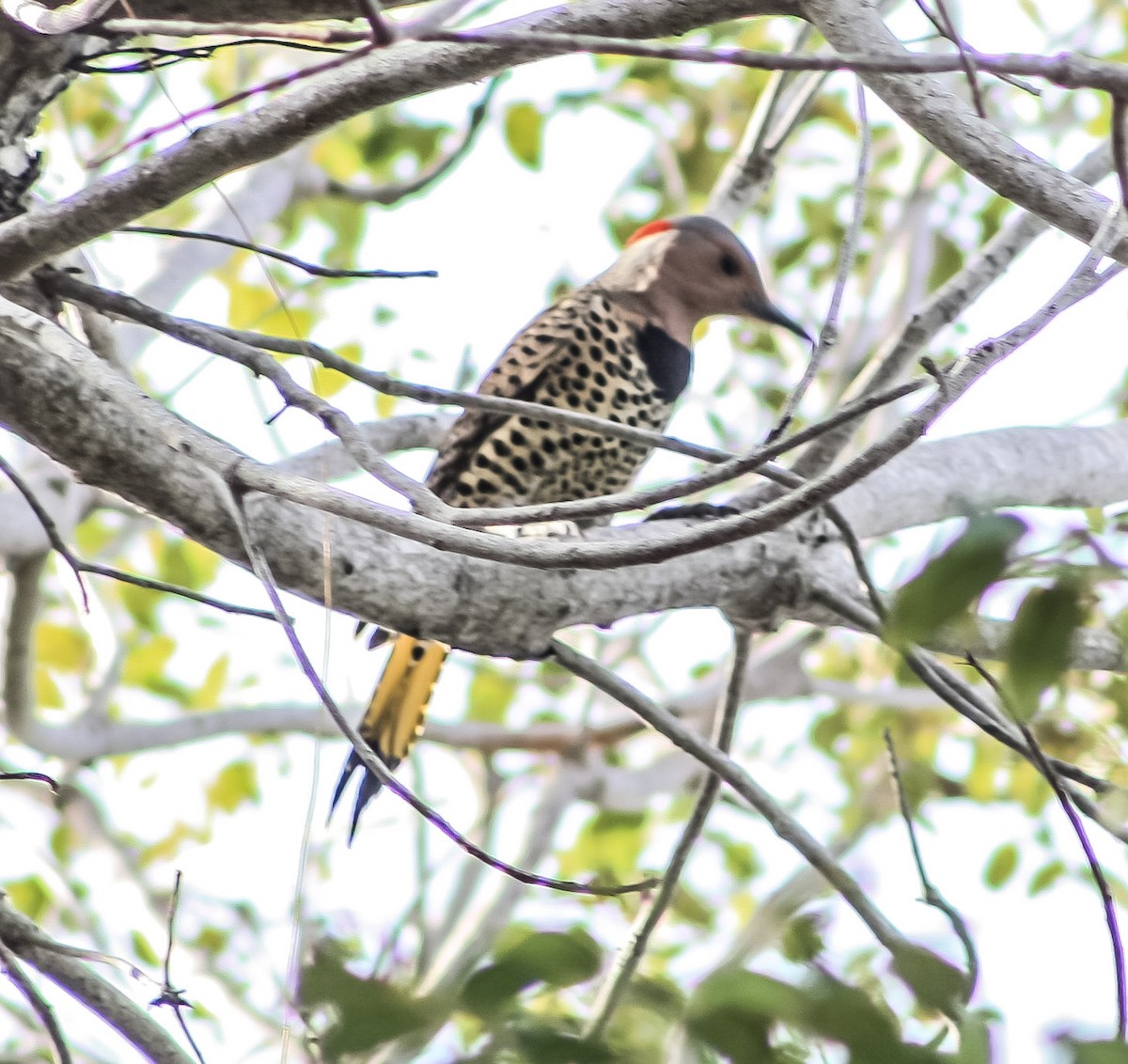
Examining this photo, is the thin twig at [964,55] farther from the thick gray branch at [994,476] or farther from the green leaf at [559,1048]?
the thick gray branch at [994,476]

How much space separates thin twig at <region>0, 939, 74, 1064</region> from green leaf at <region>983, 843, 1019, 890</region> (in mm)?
4014

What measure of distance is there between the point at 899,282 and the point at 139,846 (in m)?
4.23

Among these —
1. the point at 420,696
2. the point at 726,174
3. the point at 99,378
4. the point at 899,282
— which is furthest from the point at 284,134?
the point at 899,282

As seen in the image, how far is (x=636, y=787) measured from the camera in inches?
211

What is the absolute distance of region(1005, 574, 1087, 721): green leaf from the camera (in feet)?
3.36

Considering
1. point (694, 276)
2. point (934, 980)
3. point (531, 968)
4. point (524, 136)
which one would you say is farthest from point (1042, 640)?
point (524, 136)

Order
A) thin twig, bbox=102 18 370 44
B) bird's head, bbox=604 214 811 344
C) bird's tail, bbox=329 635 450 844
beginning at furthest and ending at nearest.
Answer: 1. bird's head, bbox=604 214 811 344
2. bird's tail, bbox=329 635 450 844
3. thin twig, bbox=102 18 370 44

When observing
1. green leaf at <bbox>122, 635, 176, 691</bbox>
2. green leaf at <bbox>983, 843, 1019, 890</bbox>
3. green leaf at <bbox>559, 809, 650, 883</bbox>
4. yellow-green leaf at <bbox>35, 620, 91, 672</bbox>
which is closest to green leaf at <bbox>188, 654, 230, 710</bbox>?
green leaf at <bbox>122, 635, 176, 691</bbox>

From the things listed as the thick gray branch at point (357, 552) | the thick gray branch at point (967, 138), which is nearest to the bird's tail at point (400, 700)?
the thick gray branch at point (357, 552)

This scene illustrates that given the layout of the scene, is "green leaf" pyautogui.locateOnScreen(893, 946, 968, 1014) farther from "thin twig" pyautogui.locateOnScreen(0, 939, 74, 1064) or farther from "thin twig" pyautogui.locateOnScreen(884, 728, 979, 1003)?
"thin twig" pyautogui.locateOnScreen(0, 939, 74, 1064)

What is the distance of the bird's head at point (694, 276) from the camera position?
438cm

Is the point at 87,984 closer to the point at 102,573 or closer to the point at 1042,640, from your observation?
the point at 102,573

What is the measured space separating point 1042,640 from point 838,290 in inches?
38.7

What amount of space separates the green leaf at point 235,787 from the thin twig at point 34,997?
4.41 meters
